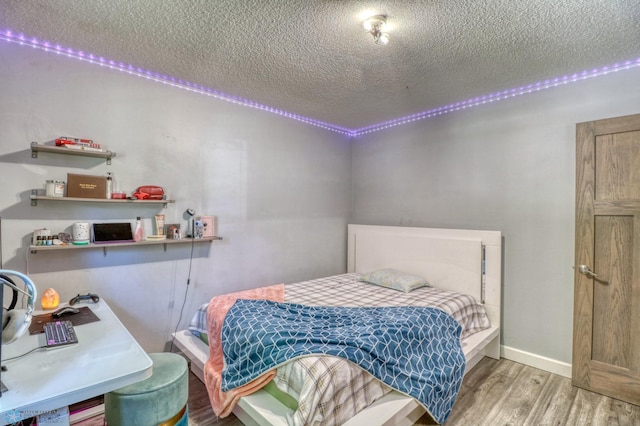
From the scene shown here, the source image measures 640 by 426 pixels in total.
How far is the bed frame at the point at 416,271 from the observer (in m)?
1.74

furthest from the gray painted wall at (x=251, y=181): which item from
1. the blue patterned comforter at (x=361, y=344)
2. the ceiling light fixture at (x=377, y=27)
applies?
the ceiling light fixture at (x=377, y=27)

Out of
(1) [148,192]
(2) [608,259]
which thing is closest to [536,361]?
(2) [608,259]

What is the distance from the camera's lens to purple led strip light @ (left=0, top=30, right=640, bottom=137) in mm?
2218

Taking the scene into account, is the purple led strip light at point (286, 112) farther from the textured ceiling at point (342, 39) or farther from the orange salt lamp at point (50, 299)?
the orange salt lamp at point (50, 299)

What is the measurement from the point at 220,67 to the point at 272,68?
0.41 metres

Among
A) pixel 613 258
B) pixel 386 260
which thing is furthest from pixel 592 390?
pixel 386 260

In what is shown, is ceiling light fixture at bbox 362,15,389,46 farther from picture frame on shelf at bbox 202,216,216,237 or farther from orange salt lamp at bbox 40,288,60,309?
orange salt lamp at bbox 40,288,60,309

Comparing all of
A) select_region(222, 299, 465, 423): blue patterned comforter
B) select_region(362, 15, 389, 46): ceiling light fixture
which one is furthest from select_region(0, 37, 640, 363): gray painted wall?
select_region(362, 15, 389, 46): ceiling light fixture

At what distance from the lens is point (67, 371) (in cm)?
122

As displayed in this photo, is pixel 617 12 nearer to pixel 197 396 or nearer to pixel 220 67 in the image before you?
pixel 220 67

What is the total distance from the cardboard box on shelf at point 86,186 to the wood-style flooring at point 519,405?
1504mm

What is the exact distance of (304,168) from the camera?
3.84m

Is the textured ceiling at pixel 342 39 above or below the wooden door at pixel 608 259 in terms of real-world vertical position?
above

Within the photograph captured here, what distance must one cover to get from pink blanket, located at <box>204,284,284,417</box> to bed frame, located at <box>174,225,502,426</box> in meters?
0.07
